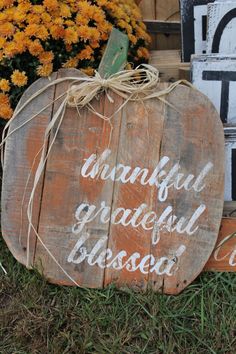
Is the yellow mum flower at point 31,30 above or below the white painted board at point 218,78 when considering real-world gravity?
above

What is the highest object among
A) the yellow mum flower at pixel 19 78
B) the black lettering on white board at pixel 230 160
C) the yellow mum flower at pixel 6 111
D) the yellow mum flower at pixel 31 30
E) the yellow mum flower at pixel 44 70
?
the yellow mum flower at pixel 31 30

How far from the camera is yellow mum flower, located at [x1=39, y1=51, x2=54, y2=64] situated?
7.54 ft

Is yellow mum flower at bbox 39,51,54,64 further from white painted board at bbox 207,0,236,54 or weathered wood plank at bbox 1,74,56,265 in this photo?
white painted board at bbox 207,0,236,54

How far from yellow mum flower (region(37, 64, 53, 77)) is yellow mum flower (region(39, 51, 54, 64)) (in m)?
0.02

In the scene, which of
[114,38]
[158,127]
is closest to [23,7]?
[114,38]

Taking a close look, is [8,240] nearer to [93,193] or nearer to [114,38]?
[93,193]

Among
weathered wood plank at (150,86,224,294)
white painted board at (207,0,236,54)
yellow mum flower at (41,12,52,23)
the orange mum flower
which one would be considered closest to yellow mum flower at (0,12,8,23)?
the orange mum flower

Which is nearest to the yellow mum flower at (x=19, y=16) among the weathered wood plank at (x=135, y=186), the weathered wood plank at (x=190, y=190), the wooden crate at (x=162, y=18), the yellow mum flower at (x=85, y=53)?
the yellow mum flower at (x=85, y=53)

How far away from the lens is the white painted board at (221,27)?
252 centimetres

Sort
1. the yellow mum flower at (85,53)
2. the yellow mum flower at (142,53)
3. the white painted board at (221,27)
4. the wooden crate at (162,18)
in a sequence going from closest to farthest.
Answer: the yellow mum flower at (85,53), the white painted board at (221,27), the yellow mum flower at (142,53), the wooden crate at (162,18)

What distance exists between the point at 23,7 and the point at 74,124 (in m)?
0.57

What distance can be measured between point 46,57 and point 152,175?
0.67 metres

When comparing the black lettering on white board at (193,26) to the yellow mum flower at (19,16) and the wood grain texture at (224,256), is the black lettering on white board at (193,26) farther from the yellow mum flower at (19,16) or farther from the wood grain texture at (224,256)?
the wood grain texture at (224,256)

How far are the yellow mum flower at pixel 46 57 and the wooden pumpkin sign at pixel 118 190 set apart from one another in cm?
15
